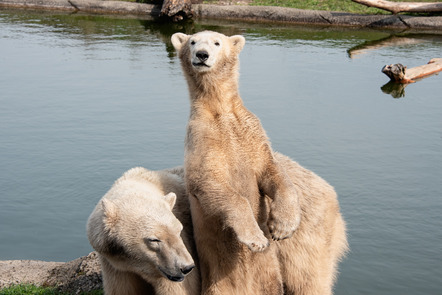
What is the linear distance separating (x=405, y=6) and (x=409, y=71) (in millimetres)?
6739

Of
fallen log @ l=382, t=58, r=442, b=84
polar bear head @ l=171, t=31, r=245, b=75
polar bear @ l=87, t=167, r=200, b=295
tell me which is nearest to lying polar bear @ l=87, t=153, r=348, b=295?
polar bear @ l=87, t=167, r=200, b=295

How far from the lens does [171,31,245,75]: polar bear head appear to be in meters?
3.92

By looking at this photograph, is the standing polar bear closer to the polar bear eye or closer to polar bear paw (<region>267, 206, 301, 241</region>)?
polar bear paw (<region>267, 206, 301, 241</region>)

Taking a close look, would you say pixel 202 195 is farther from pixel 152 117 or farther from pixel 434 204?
pixel 152 117

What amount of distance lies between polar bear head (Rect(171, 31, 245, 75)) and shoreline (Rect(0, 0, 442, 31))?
703 inches

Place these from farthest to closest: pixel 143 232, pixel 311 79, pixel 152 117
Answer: pixel 311 79, pixel 152 117, pixel 143 232

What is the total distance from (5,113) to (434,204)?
7.70 m

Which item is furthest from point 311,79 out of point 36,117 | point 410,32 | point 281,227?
point 281,227

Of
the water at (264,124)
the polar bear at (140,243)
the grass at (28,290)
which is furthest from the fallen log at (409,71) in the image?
the polar bear at (140,243)

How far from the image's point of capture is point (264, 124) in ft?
36.4

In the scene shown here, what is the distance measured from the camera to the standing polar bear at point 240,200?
146 inches

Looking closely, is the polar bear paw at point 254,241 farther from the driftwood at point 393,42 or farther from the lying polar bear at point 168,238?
the driftwood at point 393,42

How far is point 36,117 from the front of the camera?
11.6m

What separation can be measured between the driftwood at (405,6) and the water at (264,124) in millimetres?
1978
